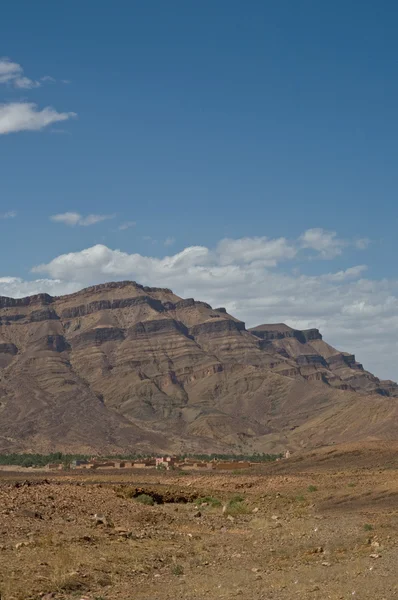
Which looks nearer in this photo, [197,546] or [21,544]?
[21,544]

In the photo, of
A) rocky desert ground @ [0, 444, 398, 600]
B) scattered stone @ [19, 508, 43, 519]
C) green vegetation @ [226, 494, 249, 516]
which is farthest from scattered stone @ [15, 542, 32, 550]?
green vegetation @ [226, 494, 249, 516]

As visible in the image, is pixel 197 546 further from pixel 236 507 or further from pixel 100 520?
pixel 236 507

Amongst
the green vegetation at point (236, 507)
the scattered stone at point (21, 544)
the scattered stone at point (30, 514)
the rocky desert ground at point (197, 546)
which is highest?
the scattered stone at point (30, 514)

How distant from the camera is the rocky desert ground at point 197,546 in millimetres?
18125

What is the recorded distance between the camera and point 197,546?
82.5 feet

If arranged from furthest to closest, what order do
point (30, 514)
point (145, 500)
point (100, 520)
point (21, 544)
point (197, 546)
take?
point (145, 500) → point (100, 520) → point (30, 514) → point (197, 546) → point (21, 544)

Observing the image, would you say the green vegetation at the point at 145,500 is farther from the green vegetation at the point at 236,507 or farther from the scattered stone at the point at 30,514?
the scattered stone at the point at 30,514

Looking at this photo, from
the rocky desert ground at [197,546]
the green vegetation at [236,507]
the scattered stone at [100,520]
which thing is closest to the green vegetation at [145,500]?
the rocky desert ground at [197,546]

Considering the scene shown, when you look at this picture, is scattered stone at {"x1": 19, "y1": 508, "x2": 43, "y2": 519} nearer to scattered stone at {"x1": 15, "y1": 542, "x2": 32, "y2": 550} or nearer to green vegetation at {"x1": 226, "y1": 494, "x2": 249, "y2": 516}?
scattered stone at {"x1": 15, "y1": 542, "x2": 32, "y2": 550}

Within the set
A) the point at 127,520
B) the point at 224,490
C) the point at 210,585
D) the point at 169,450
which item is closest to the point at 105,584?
the point at 210,585

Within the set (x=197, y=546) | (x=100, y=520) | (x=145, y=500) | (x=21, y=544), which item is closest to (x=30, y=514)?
(x=100, y=520)

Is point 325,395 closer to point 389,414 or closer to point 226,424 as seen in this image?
point 226,424

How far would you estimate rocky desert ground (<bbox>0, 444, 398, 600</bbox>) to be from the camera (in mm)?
18125

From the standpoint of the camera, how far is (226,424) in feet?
589
